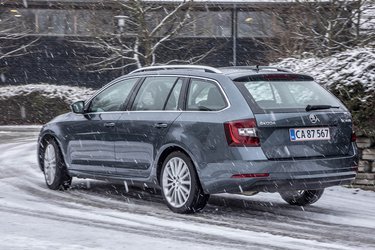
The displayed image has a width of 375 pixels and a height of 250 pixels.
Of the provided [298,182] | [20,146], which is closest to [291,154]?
[298,182]

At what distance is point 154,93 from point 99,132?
96 cm

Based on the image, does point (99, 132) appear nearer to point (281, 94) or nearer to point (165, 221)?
→ point (165, 221)

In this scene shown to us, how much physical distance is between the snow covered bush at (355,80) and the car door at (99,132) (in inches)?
121

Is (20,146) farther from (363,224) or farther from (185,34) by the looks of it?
(185,34)

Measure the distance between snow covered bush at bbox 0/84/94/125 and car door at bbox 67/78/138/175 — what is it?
63.8ft

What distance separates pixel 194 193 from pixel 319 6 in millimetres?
18843

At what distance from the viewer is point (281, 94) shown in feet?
27.4

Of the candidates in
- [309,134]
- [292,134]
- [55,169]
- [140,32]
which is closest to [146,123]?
[292,134]

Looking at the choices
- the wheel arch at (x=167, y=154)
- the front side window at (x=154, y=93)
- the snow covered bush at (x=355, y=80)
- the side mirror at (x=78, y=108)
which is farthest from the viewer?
the snow covered bush at (x=355, y=80)

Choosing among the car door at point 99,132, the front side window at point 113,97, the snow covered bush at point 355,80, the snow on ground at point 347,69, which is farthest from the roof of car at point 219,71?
the snow on ground at point 347,69

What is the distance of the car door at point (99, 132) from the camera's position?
9508mm

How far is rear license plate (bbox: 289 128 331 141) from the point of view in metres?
7.97

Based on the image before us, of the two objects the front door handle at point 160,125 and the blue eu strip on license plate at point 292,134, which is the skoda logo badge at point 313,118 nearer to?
the blue eu strip on license plate at point 292,134

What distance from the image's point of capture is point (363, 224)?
801 cm
